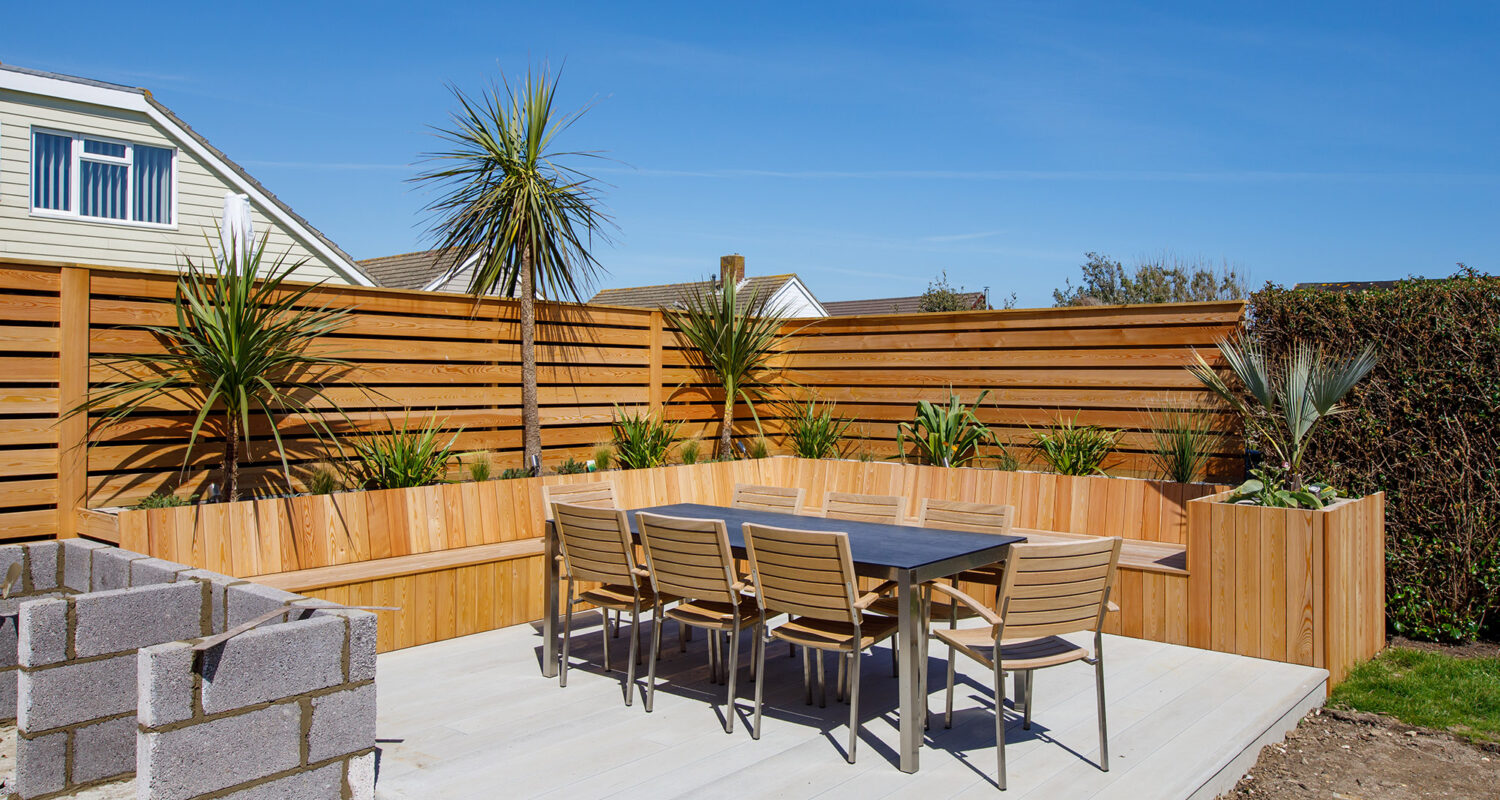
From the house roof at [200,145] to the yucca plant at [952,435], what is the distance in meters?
8.16

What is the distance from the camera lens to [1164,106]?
17.2 meters

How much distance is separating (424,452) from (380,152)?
23.2 feet

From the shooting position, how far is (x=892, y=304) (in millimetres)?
27750

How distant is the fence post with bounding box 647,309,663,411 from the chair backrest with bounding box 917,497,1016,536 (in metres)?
3.76

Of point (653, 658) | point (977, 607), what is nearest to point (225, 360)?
point (653, 658)

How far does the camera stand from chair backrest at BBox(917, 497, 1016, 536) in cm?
460

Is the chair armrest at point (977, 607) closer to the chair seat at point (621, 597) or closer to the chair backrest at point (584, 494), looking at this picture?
the chair seat at point (621, 597)

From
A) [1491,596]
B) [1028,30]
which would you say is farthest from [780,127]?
[1491,596]

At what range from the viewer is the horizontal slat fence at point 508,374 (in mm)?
4918

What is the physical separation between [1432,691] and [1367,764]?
1102mm

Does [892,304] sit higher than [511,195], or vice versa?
[892,304]

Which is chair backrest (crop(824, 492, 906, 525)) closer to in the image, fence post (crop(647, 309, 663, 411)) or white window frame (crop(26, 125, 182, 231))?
fence post (crop(647, 309, 663, 411))

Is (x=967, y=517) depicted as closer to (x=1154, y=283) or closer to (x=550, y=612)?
(x=550, y=612)

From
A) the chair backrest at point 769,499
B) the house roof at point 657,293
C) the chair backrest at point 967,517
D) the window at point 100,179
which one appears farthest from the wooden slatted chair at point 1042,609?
the house roof at point 657,293
